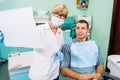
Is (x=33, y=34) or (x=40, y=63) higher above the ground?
(x=33, y=34)

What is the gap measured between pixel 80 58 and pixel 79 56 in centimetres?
2

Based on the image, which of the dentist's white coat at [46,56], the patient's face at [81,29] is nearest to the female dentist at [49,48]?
the dentist's white coat at [46,56]

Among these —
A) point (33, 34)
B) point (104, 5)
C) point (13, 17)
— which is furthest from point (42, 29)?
point (104, 5)

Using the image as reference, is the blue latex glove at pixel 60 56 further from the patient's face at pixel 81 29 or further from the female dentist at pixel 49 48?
the patient's face at pixel 81 29

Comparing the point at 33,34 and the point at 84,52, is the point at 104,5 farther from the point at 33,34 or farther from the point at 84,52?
the point at 33,34

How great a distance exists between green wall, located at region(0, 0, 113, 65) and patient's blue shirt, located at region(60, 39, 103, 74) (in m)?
1.47

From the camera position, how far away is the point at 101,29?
10.2ft

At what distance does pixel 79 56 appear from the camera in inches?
65.2

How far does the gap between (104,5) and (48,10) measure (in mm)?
1023

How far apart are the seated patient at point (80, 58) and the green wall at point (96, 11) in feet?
4.79

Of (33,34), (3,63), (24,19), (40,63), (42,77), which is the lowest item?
(3,63)

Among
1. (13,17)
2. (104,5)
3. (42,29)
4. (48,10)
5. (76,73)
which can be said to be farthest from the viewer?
(48,10)

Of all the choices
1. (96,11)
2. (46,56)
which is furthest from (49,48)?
(96,11)

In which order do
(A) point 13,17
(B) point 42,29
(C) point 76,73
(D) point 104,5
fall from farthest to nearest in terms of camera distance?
1. (D) point 104,5
2. (C) point 76,73
3. (B) point 42,29
4. (A) point 13,17
